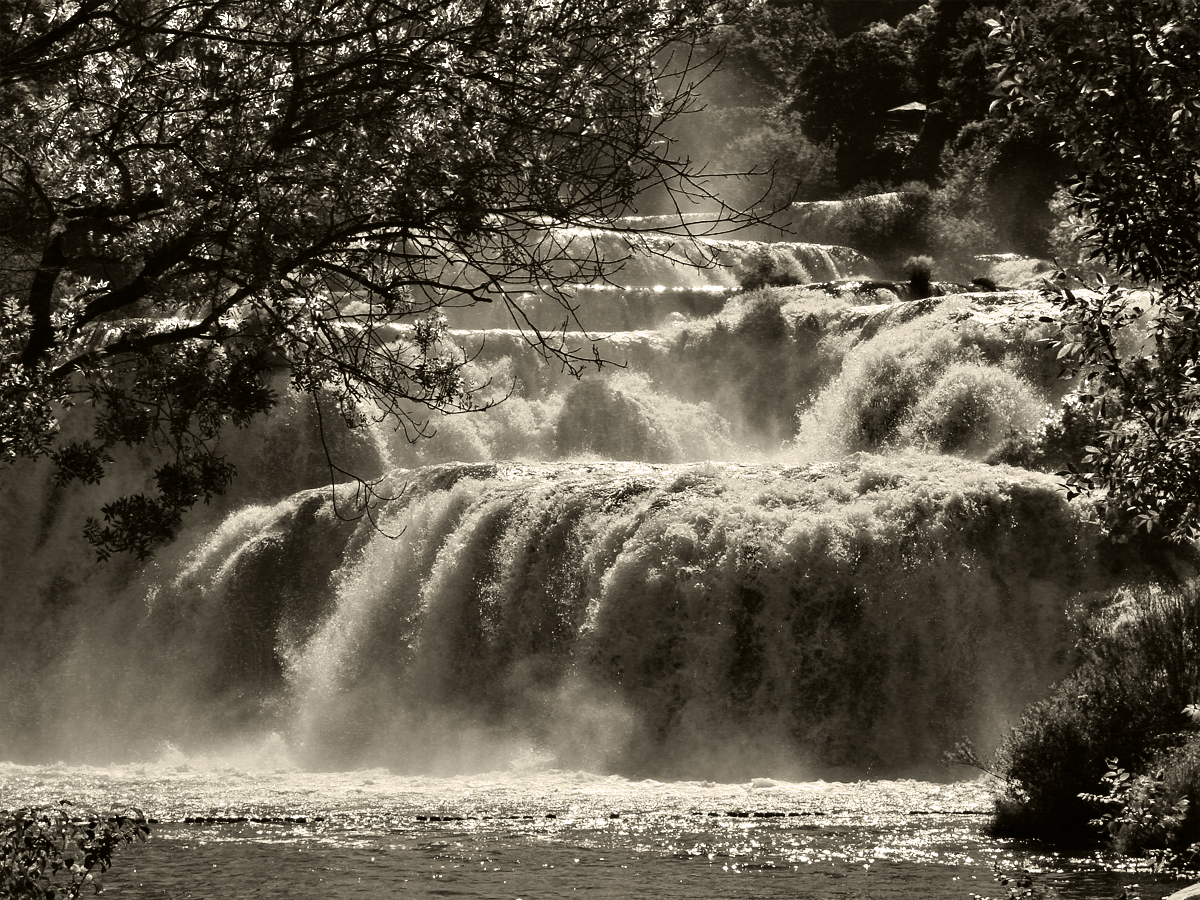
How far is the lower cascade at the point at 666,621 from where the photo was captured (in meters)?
15.1

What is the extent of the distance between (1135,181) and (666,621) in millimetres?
9582

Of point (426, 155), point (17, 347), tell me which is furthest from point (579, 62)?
point (17, 347)

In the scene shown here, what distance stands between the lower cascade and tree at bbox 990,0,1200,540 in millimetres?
7815

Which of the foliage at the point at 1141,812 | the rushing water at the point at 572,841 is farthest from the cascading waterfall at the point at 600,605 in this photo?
the foliage at the point at 1141,812

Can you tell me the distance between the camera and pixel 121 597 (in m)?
20.4

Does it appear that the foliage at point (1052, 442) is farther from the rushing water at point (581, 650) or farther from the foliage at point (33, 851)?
the foliage at point (33, 851)

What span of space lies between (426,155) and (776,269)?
26970 mm

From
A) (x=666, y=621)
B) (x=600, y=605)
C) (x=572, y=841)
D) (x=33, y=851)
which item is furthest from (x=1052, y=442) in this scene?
(x=33, y=851)

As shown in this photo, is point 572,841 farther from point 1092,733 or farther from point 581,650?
point 581,650

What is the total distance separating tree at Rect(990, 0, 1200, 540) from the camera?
658 centimetres

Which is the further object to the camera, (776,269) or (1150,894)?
(776,269)

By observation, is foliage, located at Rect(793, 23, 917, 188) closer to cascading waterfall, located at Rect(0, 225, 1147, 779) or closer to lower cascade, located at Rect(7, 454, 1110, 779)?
cascading waterfall, located at Rect(0, 225, 1147, 779)

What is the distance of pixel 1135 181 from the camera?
6.80 metres

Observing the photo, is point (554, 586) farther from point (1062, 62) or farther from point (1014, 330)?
point (1062, 62)
